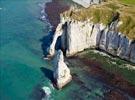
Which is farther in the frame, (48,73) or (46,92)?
(48,73)

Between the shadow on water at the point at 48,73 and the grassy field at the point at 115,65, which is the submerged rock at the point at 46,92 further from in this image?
the grassy field at the point at 115,65

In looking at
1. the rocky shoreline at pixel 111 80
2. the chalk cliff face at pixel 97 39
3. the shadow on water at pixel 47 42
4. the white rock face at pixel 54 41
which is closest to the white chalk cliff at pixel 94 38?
the chalk cliff face at pixel 97 39

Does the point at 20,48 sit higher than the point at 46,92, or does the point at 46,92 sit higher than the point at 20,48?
the point at 20,48

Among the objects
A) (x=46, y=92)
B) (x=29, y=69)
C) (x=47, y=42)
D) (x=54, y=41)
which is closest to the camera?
(x=46, y=92)

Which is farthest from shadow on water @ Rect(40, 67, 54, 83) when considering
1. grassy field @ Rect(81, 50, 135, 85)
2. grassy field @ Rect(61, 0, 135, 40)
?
grassy field @ Rect(61, 0, 135, 40)

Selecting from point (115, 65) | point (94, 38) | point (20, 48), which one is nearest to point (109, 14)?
point (94, 38)

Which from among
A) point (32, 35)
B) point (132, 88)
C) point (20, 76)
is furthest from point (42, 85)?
point (32, 35)

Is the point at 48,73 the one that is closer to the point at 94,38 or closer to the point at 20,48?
the point at 20,48
